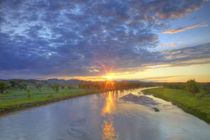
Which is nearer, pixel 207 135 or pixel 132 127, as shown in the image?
pixel 207 135

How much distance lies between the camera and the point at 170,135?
17453mm

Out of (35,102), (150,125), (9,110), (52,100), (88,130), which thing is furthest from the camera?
(52,100)

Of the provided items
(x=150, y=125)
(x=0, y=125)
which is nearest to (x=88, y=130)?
(x=150, y=125)

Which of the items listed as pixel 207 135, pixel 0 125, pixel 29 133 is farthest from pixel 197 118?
pixel 0 125

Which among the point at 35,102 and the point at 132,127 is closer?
the point at 132,127

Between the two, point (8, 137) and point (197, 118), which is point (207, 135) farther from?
point (8, 137)

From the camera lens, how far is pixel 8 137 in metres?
16.9

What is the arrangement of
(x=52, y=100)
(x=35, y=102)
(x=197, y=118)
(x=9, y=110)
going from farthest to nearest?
1. (x=52, y=100)
2. (x=35, y=102)
3. (x=9, y=110)
4. (x=197, y=118)

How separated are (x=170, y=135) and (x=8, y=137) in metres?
22.9

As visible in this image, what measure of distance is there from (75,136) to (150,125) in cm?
1290

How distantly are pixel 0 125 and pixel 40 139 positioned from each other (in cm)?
1135

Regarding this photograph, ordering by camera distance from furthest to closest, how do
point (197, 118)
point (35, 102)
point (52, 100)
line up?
point (52, 100), point (35, 102), point (197, 118)

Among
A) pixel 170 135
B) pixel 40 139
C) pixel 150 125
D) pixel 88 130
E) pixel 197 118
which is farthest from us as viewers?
pixel 197 118

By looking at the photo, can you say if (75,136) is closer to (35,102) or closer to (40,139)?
(40,139)
